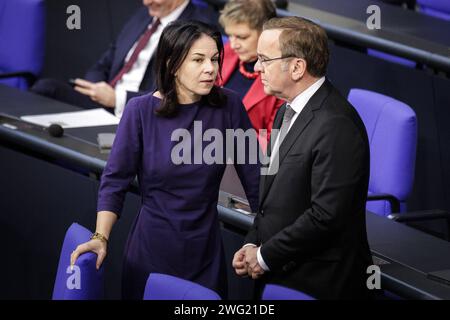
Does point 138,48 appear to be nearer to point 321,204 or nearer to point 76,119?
point 76,119

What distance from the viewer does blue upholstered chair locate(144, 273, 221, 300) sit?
7.88 ft

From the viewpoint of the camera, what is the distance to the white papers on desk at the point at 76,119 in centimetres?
429

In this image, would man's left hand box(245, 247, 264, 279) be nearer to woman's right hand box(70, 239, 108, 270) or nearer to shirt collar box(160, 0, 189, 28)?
woman's right hand box(70, 239, 108, 270)

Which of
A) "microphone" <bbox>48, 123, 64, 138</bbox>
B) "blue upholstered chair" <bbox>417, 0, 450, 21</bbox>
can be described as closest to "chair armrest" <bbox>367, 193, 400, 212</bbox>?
"microphone" <bbox>48, 123, 64, 138</bbox>

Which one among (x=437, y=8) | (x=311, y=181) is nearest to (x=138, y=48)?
(x=437, y=8)

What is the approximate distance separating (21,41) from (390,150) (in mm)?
2263

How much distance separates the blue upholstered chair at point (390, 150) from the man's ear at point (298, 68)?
1.12 metres

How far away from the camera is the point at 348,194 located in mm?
2668

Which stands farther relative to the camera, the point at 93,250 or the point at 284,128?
the point at 284,128

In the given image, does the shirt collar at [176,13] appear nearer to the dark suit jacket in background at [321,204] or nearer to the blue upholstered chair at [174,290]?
the dark suit jacket in background at [321,204]

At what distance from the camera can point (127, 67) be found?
16.0ft

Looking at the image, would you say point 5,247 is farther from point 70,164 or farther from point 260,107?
point 260,107

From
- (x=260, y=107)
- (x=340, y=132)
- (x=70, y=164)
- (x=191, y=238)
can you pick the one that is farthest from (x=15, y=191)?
(x=340, y=132)

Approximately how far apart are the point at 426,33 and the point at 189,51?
2.20m
